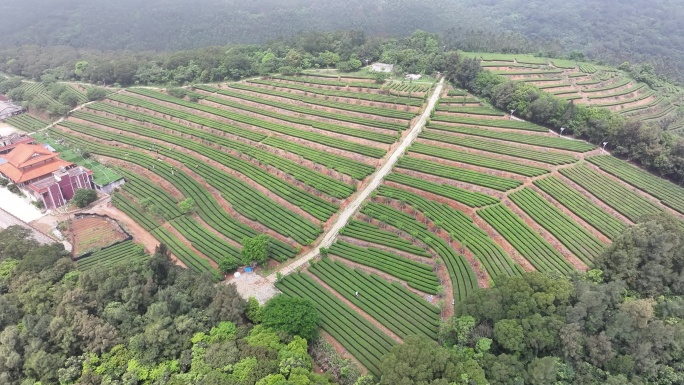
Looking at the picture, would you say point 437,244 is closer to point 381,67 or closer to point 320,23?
point 381,67

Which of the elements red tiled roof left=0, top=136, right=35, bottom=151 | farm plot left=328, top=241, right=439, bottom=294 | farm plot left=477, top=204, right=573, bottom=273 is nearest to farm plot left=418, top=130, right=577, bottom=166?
farm plot left=477, top=204, right=573, bottom=273

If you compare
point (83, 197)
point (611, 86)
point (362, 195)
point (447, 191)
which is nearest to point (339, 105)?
point (362, 195)

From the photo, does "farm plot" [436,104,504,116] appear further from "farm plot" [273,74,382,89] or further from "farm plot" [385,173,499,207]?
"farm plot" [385,173,499,207]

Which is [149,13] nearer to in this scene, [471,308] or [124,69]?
[124,69]

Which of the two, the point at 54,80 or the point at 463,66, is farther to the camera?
the point at 54,80

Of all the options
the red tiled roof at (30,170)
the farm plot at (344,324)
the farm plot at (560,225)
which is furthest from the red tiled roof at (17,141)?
the farm plot at (560,225)

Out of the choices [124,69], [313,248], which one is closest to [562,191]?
[313,248]
